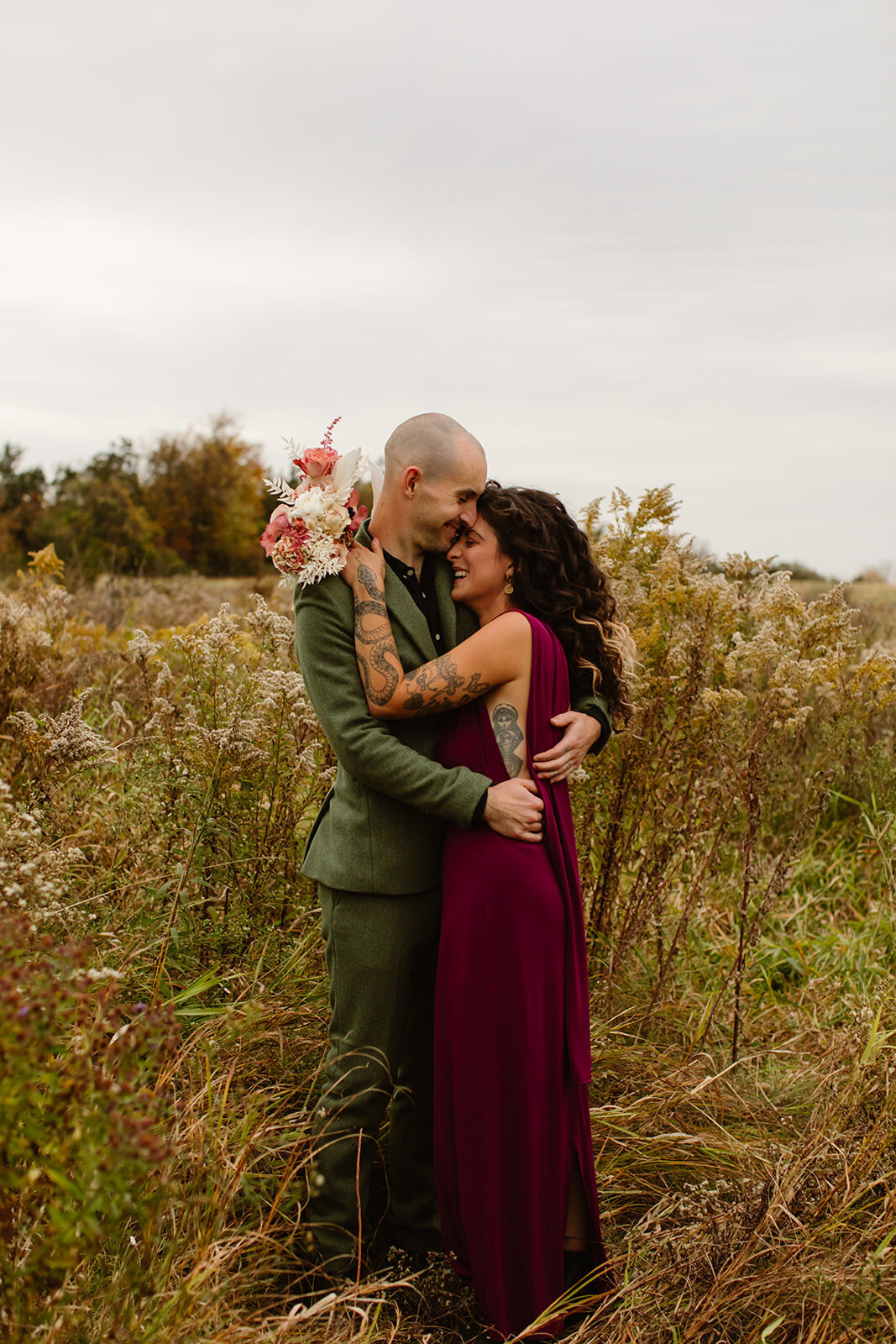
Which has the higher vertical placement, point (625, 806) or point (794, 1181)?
point (625, 806)

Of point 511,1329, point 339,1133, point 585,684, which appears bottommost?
point 511,1329

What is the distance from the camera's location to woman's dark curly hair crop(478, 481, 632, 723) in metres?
3.09

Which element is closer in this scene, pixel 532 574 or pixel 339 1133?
pixel 339 1133

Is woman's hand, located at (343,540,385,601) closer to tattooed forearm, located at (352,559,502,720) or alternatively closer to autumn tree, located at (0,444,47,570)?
tattooed forearm, located at (352,559,502,720)

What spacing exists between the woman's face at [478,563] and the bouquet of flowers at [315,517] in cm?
38

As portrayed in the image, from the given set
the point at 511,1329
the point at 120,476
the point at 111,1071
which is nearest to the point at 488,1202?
the point at 511,1329

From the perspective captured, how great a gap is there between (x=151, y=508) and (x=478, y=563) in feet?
75.0

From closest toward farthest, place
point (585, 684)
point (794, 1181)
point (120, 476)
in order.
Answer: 1. point (794, 1181)
2. point (585, 684)
3. point (120, 476)

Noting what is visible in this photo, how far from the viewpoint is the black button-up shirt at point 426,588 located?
3.08 m

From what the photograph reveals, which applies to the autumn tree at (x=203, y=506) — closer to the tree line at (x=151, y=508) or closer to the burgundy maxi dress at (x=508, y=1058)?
the tree line at (x=151, y=508)

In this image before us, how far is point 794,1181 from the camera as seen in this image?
305 centimetres

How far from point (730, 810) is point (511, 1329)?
2113mm

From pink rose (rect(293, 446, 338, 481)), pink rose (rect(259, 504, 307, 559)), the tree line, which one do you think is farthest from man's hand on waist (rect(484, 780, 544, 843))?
the tree line

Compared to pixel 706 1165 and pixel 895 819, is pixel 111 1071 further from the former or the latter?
pixel 895 819
